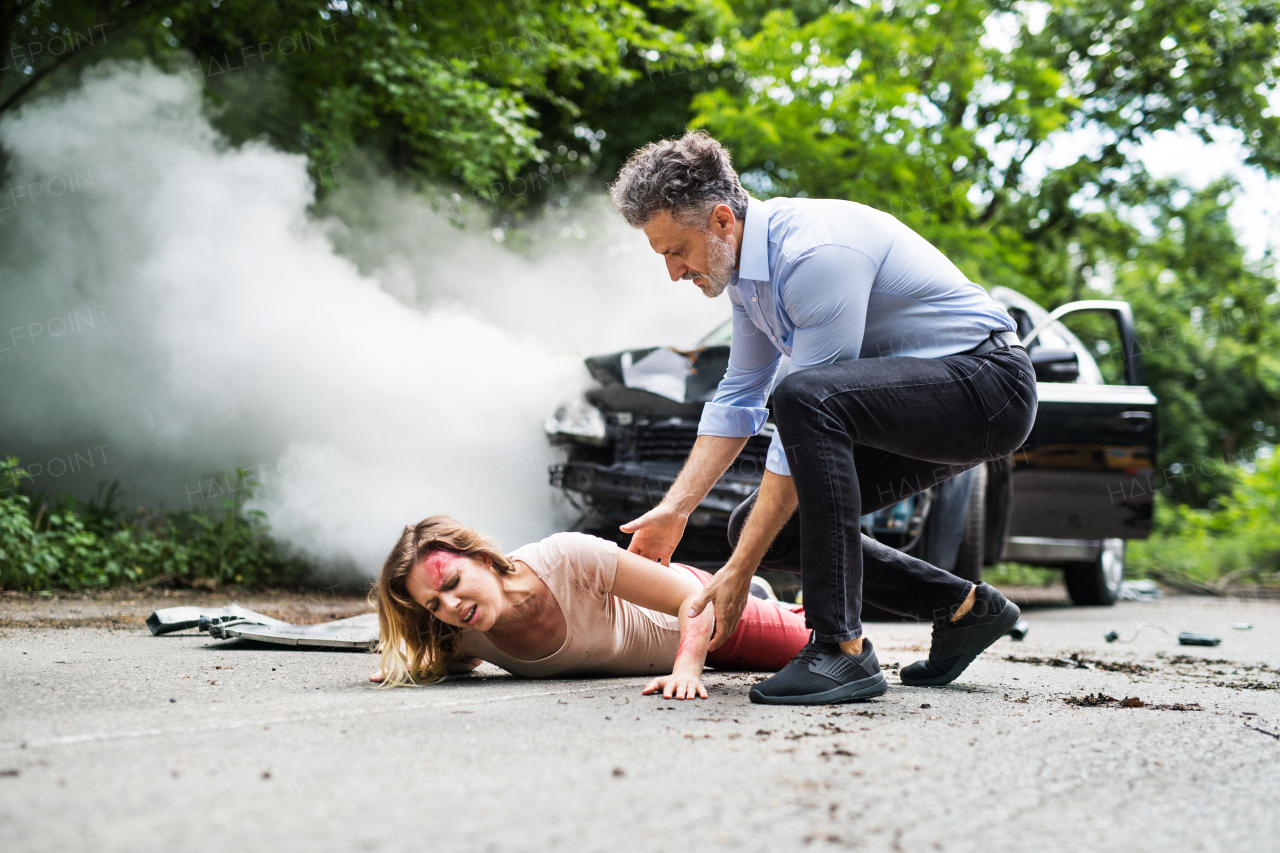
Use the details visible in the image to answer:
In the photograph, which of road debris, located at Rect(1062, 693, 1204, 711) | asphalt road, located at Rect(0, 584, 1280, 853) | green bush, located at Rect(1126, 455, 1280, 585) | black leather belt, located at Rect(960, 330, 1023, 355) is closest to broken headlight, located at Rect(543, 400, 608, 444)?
Answer: asphalt road, located at Rect(0, 584, 1280, 853)

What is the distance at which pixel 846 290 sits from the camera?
2.49m

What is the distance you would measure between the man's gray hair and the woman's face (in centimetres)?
105

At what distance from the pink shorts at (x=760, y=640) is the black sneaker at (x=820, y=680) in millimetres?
625

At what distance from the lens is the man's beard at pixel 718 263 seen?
2594mm

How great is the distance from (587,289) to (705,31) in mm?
3967

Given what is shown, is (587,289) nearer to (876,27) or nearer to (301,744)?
(876,27)

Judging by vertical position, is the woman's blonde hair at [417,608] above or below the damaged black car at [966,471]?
below

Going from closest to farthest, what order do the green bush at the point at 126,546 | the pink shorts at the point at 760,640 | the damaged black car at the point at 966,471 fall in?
the pink shorts at the point at 760,640 → the damaged black car at the point at 966,471 → the green bush at the point at 126,546

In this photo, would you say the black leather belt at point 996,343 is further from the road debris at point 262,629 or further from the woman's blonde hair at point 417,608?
the road debris at point 262,629

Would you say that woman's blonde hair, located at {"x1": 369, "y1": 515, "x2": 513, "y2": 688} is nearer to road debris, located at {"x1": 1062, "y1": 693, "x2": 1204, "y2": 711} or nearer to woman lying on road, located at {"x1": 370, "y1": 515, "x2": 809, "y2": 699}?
woman lying on road, located at {"x1": 370, "y1": 515, "x2": 809, "y2": 699}

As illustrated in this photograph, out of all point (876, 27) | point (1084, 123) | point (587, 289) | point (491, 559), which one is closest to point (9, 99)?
point (587, 289)

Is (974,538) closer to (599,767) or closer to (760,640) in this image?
(760,640)

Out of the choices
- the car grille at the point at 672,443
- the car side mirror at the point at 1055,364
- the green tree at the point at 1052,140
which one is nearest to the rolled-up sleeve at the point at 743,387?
the car grille at the point at 672,443

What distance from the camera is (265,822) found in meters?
1.42
